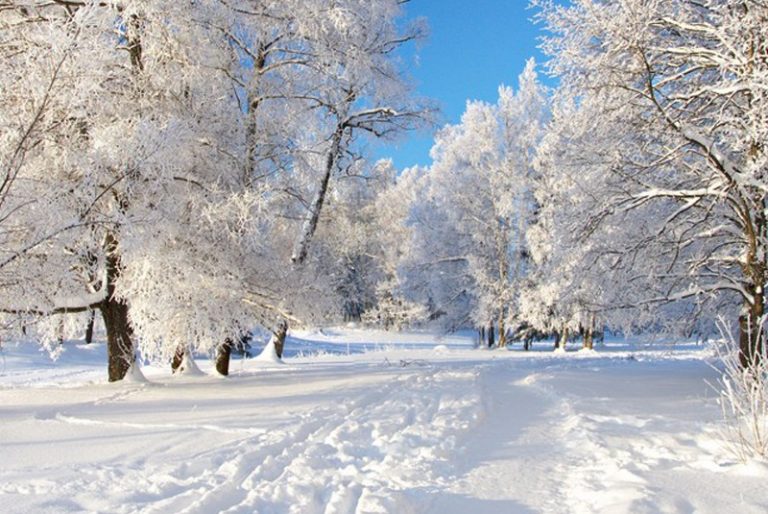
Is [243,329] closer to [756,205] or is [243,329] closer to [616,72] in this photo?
[616,72]

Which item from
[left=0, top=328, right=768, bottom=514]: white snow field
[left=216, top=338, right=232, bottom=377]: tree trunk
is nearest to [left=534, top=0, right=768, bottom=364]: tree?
[left=0, top=328, right=768, bottom=514]: white snow field

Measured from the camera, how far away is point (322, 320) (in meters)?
11.8

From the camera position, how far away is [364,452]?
5172 mm

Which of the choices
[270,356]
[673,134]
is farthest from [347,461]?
[270,356]

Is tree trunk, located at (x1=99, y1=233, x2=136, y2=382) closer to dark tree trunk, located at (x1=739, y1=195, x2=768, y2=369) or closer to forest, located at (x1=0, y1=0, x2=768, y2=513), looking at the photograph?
forest, located at (x1=0, y1=0, x2=768, y2=513)

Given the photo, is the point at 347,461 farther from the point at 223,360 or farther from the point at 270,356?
the point at 270,356

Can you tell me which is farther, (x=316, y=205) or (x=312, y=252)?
(x=312, y=252)

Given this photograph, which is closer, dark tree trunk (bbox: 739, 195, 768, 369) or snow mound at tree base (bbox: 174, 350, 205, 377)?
dark tree trunk (bbox: 739, 195, 768, 369)

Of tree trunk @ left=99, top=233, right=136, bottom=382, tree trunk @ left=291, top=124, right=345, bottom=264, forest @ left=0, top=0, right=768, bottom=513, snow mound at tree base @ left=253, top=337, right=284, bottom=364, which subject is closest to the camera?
forest @ left=0, top=0, right=768, bottom=513

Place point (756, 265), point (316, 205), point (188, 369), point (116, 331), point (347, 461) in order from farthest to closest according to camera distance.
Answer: point (316, 205)
point (188, 369)
point (116, 331)
point (756, 265)
point (347, 461)

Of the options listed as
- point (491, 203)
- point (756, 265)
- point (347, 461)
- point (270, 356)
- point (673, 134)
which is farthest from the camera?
point (491, 203)

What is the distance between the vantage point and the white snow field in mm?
3828

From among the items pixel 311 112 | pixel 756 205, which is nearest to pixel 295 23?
pixel 311 112

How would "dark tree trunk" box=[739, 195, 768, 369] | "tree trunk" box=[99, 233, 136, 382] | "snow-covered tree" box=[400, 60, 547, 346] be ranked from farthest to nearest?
"snow-covered tree" box=[400, 60, 547, 346]
"tree trunk" box=[99, 233, 136, 382]
"dark tree trunk" box=[739, 195, 768, 369]
